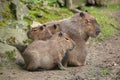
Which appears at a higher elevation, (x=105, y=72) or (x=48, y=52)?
(x=48, y=52)

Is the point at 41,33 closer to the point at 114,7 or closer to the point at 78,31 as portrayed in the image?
the point at 78,31

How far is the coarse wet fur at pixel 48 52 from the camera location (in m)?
8.29

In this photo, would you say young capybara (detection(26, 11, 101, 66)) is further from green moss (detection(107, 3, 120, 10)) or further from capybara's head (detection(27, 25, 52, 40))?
green moss (detection(107, 3, 120, 10))

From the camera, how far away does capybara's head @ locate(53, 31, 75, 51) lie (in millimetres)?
8664

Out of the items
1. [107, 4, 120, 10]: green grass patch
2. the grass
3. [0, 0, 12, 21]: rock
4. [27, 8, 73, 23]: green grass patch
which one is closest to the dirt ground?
[0, 0, 12, 21]: rock

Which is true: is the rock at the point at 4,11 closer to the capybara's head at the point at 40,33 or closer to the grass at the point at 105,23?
the capybara's head at the point at 40,33

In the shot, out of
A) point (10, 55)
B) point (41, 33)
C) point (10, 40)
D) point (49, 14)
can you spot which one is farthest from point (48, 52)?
point (49, 14)

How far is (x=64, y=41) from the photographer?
8.70m

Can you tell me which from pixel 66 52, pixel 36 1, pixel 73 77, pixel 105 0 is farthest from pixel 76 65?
pixel 105 0

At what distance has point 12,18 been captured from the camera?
33.6 feet

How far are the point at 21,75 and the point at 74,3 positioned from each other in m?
11.4

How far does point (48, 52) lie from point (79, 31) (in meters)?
1.15

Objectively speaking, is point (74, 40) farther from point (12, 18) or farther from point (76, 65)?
→ point (12, 18)

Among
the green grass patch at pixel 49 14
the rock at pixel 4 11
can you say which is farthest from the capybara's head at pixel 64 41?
the green grass patch at pixel 49 14
